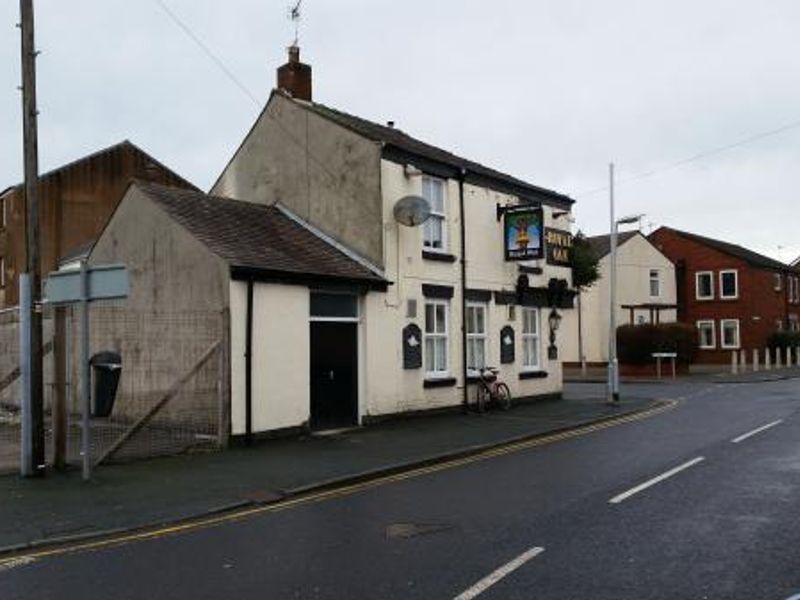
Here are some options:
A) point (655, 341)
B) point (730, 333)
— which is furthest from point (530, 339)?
point (730, 333)

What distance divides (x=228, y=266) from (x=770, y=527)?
10187 mm

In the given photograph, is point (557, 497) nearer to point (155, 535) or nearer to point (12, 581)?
point (155, 535)

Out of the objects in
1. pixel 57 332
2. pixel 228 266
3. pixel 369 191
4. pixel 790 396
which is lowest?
pixel 790 396

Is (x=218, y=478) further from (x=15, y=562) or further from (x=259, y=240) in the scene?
(x=259, y=240)

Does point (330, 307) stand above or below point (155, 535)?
above

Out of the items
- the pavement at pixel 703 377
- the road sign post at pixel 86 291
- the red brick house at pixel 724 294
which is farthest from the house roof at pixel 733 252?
the road sign post at pixel 86 291

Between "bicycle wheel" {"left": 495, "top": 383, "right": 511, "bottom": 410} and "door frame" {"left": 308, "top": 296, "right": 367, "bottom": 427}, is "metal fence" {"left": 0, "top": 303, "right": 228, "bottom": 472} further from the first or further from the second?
"bicycle wheel" {"left": 495, "top": 383, "right": 511, "bottom": 410}

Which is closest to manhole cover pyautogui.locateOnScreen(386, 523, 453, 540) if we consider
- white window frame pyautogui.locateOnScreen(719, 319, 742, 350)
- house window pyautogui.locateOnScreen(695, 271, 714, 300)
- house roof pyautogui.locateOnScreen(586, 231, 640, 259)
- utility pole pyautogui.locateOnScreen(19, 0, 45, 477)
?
utility pole pyautogui.locateOnScreen(19, 0, 45, 477)

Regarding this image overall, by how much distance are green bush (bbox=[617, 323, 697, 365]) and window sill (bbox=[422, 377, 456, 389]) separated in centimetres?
2466

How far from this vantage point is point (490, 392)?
22609 mm

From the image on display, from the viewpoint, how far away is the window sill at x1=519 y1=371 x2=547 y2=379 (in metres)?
24.9

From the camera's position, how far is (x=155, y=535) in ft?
29.8

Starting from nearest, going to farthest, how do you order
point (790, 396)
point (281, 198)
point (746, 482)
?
point (746, 482) < point (281, 198) < point (790, 396)

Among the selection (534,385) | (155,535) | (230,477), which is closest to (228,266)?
(230,477)
